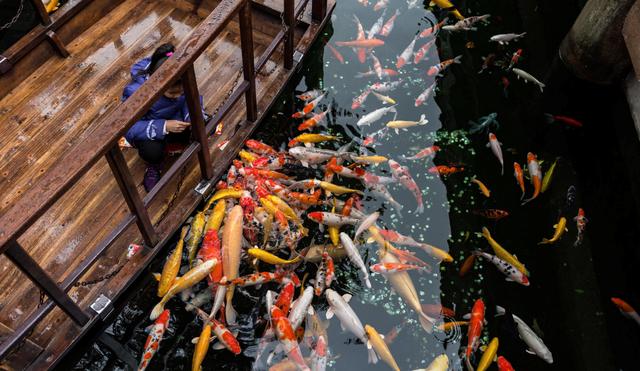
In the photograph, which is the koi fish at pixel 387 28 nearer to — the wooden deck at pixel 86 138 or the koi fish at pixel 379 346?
the wooden deck at pixel 86 138

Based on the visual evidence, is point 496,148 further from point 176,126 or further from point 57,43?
point 57,43

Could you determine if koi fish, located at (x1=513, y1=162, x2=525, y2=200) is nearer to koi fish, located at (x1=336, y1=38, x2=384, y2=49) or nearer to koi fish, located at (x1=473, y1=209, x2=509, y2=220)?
koi fish, located at (x1=473, y1=209, x2=509, y2=220)

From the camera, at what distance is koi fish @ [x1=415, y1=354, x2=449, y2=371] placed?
14.3 ft

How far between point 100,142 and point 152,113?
1.63 metres

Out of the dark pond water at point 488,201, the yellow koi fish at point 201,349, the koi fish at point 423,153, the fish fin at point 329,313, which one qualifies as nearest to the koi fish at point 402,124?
the dark pond water at point 488,201

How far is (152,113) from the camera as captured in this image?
4.44 metres

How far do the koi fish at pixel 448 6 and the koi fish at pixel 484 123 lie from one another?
76.2 inches

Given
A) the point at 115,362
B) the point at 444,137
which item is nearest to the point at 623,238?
the point at 444,137

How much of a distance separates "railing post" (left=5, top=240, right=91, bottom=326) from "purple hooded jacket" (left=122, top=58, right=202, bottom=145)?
1.65 m

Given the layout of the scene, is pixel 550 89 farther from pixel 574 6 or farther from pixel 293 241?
pixel 293 241

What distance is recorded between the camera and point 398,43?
6789 mm

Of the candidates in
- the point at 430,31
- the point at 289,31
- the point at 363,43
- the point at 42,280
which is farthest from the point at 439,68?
the point at 42,280

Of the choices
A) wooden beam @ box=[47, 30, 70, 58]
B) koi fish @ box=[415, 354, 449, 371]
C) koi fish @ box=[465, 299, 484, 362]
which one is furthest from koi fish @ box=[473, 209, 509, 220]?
wooden beam @ box=[47, 30, 70, 58]

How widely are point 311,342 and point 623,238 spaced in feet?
12.6
